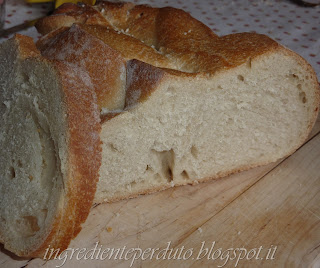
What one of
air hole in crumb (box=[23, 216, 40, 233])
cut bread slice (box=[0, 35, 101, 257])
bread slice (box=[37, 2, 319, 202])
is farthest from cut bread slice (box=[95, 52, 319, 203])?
air hole in crumb (box=[23, 216, 40, 233])

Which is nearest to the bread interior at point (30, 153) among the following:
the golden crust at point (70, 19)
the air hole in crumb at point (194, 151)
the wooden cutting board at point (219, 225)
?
the wooden cutting board at point (219, 225)

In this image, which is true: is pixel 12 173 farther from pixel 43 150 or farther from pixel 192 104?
pixel 192 104

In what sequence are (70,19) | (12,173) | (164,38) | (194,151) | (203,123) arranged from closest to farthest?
(12,173), (203,123), (194,151), (164,38), (70,19)

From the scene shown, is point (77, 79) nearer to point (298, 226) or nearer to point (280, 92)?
point (280, 92)

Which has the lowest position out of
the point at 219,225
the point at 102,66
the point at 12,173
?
the point at 219,225

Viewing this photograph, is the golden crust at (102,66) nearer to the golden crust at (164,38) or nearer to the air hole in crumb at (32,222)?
the golden crust at (164,38)

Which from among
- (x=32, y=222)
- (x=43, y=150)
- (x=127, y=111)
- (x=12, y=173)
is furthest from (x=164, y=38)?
(x=32, y=222)

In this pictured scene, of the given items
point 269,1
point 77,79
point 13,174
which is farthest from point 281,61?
point 269,1
